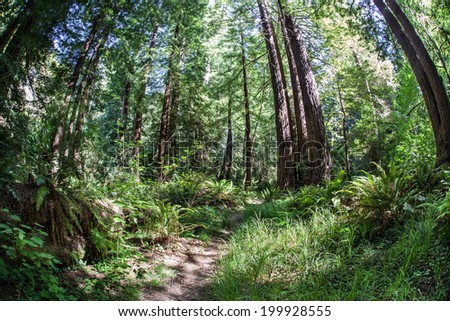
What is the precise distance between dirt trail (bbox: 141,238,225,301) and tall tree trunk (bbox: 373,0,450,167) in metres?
3.98

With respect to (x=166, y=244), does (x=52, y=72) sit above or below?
above

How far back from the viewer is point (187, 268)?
13.1 ft

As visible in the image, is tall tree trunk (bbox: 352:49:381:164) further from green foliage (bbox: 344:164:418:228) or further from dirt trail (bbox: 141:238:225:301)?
dirt trail (bbox: 141:238:225:301)

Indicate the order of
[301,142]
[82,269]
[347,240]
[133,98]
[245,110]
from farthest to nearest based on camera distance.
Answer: [245,110], [133,98], [301,142], [347,240], [82,269]

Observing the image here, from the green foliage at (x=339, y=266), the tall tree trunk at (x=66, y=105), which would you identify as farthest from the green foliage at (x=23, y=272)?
the green foliage at (x=339, y=266)

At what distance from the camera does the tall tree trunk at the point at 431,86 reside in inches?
171

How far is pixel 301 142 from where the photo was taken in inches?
345

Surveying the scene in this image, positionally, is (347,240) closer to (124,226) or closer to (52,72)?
Result: (124,226)

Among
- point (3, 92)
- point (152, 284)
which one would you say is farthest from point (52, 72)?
point (152, 284)

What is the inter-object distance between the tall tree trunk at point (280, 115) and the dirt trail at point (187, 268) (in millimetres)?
4459

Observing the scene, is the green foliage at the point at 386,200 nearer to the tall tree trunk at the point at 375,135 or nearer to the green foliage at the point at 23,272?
the green foliage at the point at 23,272

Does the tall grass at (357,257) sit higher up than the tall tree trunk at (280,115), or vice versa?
the tall tree trunk at (280,115)

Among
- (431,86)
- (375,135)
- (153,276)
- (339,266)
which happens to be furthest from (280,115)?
(153,276)

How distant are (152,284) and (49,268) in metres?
1.13
